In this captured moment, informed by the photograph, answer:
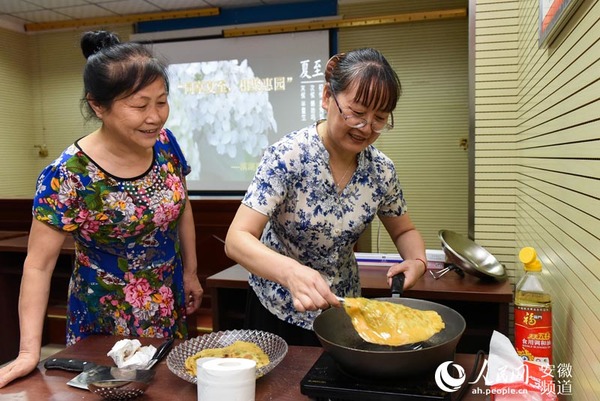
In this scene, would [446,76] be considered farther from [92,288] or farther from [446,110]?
[92,288]

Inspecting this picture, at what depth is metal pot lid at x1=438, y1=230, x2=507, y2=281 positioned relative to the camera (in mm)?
2183

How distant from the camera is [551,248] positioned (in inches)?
57.8

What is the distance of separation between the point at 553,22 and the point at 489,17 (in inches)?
39.4

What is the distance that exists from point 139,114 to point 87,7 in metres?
4.93

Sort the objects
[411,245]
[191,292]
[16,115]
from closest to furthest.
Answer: [411,245]
[191,292]
[16,115]

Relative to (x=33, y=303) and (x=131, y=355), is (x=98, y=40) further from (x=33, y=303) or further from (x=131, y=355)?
(x=131, y=355)

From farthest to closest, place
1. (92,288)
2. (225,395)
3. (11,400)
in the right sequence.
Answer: (92,288)
(11,400)
(225,395)

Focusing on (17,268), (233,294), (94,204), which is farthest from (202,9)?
(94,204)

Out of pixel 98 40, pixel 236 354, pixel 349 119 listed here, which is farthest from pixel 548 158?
pixel 98 40

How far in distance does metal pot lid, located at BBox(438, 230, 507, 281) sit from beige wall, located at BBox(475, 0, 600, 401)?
87 millimetres

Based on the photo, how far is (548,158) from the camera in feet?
4.95

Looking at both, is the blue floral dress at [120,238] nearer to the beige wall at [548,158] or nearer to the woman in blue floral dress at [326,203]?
the woman in blue floral dress at [326,203]

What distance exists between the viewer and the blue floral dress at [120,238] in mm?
1552

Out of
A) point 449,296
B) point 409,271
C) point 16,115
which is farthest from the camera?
point 16,115
